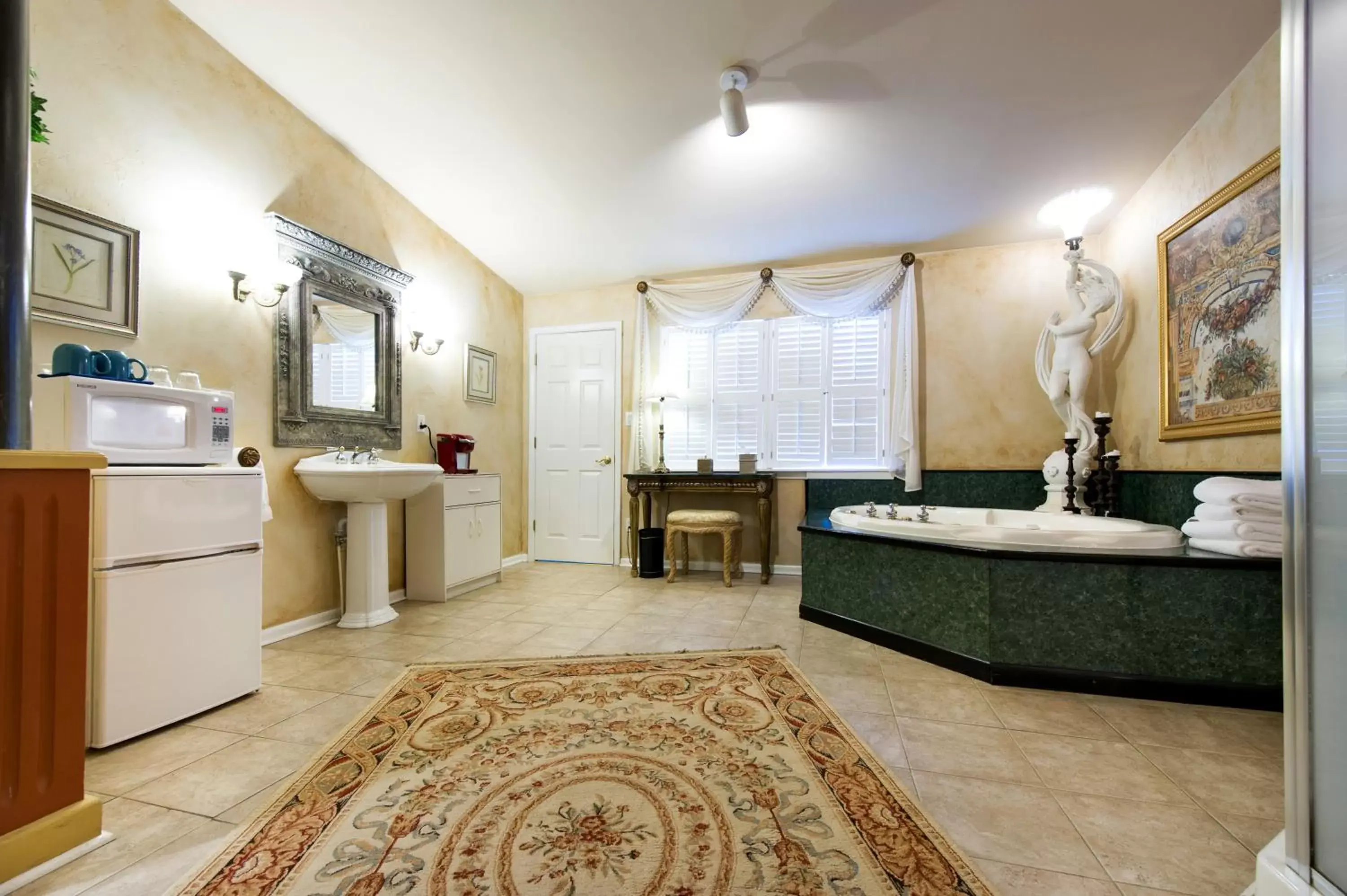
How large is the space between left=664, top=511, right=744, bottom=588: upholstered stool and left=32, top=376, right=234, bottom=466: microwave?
2518 millimetres

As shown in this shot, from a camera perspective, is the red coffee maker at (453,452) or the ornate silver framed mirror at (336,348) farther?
the red coffee maker at (453,452)

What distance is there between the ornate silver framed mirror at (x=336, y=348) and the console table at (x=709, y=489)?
5.47 ft

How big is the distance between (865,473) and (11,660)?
397 centimetres

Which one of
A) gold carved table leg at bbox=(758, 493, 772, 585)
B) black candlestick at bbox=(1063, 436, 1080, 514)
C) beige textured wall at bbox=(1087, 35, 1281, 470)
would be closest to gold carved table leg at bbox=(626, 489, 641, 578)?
gold carved table leg at bbox=(758, 493, 772, 585)

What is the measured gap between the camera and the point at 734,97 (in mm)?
2250

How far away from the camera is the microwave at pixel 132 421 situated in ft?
5.28

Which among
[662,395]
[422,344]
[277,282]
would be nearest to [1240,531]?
[662,395]

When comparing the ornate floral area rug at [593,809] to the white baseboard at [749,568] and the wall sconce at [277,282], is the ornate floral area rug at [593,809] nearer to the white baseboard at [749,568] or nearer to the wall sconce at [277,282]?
the wall sconce at [277,282]

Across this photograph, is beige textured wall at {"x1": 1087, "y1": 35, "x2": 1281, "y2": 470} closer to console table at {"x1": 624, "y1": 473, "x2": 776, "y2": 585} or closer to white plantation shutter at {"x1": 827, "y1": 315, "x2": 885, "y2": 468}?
white plantation shutter at {"x1": 827, "y1": 315, "x2": 885, "y2": 468}

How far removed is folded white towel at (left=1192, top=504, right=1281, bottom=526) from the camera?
6.04 feet

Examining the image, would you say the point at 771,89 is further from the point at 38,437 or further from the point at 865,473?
the point at 38,437

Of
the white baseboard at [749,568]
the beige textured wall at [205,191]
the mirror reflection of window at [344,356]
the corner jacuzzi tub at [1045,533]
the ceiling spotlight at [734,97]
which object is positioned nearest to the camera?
the beige textured wall at [205,191]

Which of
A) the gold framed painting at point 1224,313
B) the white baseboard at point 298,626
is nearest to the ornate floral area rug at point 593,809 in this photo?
the white baseboard at point 298,626

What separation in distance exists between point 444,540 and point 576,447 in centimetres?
155
